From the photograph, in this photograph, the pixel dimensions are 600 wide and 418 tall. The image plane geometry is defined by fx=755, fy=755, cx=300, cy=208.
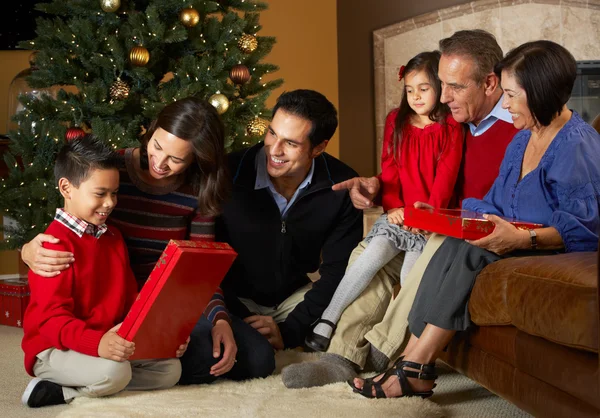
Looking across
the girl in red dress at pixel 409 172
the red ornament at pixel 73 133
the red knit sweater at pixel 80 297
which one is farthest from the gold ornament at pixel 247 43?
the red knit sweater at pixel 80 297

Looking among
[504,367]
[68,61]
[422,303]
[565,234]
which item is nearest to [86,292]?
[422,303]

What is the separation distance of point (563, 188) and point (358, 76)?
3710 mm

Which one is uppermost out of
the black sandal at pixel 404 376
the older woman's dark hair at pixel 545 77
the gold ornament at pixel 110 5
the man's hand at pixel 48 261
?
the gold ornament at pixel 110 5

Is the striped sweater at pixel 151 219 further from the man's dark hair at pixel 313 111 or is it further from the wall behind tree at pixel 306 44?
the wall behind tree at pixel 306 44

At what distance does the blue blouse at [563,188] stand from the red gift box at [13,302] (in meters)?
2.15

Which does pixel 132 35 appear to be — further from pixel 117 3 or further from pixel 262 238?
pixel 262 238

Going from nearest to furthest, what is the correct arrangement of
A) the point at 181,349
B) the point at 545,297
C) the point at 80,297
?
the point at 545,297
the point at 80,297
the point at 181,349

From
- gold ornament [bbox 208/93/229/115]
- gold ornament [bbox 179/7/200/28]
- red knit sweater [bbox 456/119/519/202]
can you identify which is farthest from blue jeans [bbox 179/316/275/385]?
gold ornament [bbox 179/7/200/28]

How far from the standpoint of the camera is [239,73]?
3.37 meters

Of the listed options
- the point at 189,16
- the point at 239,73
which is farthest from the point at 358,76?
the point at 189,16

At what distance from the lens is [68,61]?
3.20 m

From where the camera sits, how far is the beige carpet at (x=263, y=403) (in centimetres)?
187

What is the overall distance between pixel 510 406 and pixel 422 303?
1.29 ft

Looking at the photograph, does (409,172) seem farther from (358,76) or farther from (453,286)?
(358,76)
